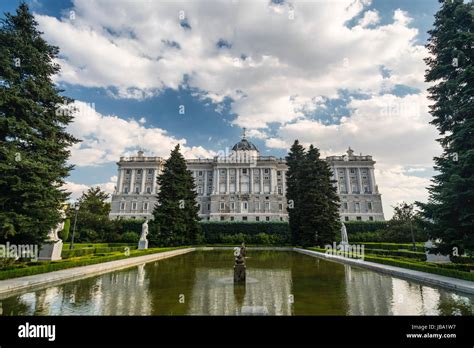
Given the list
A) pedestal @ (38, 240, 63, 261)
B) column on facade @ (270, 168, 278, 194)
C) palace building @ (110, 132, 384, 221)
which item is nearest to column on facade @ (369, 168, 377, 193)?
palace building @ (110, 132, 384, 221)

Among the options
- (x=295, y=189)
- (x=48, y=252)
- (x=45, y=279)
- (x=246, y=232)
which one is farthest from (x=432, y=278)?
(x=246, y=232)

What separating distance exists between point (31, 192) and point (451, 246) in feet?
65.1

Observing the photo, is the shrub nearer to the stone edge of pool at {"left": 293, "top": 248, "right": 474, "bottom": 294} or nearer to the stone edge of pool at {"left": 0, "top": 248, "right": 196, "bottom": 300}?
the stone edge of pool at {"left": 0, "top": 248, "right": 196, "bottom": 300}

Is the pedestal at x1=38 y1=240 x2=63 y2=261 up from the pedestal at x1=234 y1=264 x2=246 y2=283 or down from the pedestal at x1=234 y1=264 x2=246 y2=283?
up

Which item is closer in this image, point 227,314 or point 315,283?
Result: point 227,314

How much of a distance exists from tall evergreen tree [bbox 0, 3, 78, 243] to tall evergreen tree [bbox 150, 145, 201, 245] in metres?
16.9

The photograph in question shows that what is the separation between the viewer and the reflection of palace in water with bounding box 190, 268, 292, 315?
6.57 meters

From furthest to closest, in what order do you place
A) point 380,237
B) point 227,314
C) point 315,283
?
point 380,237 < point 315,283 < point 227,314

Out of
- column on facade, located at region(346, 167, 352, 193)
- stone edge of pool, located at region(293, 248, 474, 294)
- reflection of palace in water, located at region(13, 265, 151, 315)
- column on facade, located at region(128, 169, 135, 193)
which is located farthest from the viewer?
column on facade, located at region(128, 169, 135, 193)

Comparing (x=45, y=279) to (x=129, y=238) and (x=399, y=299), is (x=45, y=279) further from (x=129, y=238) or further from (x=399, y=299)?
(x=129, y=238)

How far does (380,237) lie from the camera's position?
3619 centimetres
